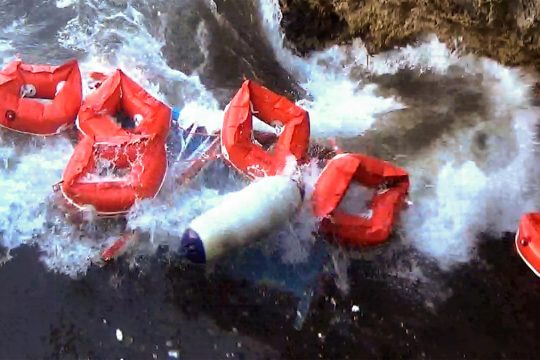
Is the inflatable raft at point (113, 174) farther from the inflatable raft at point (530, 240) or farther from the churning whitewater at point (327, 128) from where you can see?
the inflatable raft at point (530, 240)

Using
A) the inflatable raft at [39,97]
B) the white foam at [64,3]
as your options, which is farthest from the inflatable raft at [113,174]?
the white foam at [64,3]

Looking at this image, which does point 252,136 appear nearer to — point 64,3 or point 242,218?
point 242,218

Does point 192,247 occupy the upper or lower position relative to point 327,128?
upper

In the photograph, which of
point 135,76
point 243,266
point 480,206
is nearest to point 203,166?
point 243,266

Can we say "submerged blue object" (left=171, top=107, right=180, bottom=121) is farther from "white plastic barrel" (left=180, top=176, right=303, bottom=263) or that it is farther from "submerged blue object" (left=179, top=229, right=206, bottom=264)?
"submerged blue object" (left=179, top=229, right=206, bottom=264)

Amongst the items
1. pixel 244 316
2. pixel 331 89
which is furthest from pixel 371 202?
pixel 331 89

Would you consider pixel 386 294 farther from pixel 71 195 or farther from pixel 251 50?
pixel 251 50
